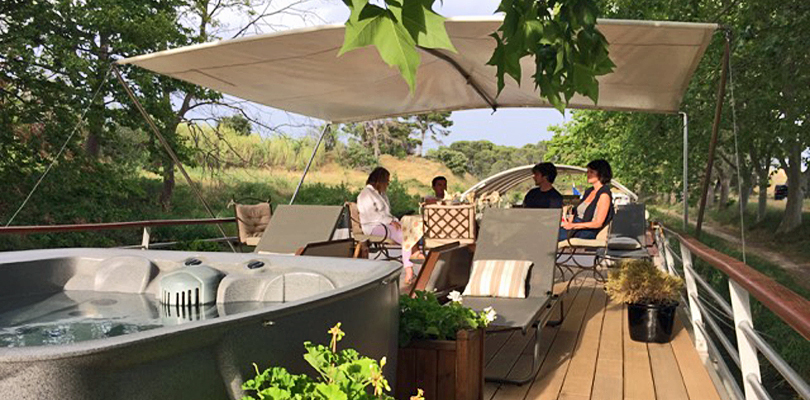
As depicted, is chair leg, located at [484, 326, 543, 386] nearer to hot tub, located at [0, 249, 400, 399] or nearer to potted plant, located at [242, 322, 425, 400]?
hot tub, located at [0, 249, 400, 399]

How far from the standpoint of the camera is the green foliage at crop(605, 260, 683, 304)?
436 centimetres

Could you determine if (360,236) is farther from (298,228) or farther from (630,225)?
(630,225)

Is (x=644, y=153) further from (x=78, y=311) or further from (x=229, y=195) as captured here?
(x=78, y=311)

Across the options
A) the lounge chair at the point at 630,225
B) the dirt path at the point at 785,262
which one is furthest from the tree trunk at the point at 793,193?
the lounge chair at the point at 630,225

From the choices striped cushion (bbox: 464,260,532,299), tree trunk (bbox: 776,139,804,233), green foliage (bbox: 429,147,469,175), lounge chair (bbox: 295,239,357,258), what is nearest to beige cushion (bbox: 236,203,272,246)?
lounge chair (bbox: 295,239,357,258)

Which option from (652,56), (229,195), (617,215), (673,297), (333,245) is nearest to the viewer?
(673,297)

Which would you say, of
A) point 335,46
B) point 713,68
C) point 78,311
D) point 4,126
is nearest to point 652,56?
point 335,46

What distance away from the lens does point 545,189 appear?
6.53 meters

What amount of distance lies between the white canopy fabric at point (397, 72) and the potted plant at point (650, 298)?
1585 mm

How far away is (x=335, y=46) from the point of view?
5098 millimetres

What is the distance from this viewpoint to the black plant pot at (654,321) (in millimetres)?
4371

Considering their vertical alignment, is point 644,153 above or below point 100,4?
below

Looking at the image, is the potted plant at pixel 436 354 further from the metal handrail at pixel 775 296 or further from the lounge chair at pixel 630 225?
the lounge chair at pixel 630 225

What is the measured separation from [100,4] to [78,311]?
11.9 meters
